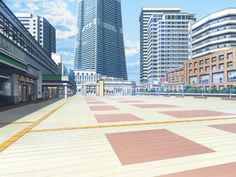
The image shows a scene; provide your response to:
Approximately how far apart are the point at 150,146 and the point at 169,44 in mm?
161328

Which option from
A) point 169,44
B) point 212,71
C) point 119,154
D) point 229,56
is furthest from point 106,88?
point 119,154

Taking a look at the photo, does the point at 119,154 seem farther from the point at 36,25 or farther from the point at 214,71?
the point at 36,25

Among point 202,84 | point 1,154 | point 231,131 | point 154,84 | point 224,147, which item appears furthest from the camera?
point 154,84

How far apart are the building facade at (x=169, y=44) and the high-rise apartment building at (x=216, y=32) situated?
60.4 m

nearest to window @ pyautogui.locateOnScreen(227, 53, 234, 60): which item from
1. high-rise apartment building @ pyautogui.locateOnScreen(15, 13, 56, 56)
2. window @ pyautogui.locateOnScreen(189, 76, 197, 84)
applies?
window @ pyautogui.locateOnScreen(189, 76, 197, 84)

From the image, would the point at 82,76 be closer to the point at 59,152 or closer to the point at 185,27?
the point at 185,27

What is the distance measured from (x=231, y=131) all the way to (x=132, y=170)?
17.6 feet

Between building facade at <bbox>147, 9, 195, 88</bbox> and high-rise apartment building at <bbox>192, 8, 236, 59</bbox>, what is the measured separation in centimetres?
6039

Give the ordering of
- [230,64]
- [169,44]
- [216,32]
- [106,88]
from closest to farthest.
→ [230,64] → [216,32] → [106,88] → [169,44]

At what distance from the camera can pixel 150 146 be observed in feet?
18.9

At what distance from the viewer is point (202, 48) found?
9325cm

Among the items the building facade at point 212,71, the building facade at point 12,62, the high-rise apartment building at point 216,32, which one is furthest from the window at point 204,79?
the building facade at point 12,62

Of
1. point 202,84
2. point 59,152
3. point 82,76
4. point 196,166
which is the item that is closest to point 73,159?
point 59,152

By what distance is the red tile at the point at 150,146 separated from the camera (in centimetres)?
491
